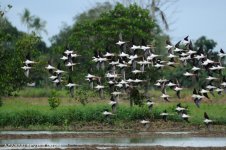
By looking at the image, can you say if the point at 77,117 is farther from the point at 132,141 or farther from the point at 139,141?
the point at 139,141

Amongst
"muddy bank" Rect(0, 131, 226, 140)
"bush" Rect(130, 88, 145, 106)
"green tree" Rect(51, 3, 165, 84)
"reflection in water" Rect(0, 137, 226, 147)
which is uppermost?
Answer: "green tree" Rect(51, 3, 165, 84)

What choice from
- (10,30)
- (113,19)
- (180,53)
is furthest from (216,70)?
(10,30)

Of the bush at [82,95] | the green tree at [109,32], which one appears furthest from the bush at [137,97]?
the green tree at [109,32]

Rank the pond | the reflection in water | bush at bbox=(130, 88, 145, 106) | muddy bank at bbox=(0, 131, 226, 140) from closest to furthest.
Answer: the pond < the reflection in water < muddy bank at bbox=(0, 131, 226, 140) < bush at bbox=(130, 88, 145, 106)

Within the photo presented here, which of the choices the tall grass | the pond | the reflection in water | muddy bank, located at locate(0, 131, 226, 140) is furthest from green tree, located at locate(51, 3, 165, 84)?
the reflection in water

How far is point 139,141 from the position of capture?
1335 inches

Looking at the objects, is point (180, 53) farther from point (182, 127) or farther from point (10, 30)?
point (10, 30)

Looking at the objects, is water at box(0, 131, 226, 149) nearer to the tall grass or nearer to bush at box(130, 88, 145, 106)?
the tall grass

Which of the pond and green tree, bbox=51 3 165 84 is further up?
green tree, bbox=51 3 165 84

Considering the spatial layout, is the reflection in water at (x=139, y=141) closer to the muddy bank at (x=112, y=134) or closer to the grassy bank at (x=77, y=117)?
the muddy bank at (x=112, y=134)

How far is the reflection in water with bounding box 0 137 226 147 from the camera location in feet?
106

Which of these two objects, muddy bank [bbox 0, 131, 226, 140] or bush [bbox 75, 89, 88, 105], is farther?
bush [bbox 75, 89, 88, 105]

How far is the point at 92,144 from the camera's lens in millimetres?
31875

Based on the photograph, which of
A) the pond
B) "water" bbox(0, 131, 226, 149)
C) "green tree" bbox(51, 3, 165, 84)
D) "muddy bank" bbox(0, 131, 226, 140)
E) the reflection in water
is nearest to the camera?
"water" bbox(0, 131, 226, 149)
